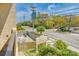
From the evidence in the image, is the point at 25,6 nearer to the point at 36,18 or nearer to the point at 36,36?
the point at 36,18

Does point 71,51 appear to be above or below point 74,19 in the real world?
below

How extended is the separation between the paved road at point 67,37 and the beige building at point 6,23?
31 centimetres

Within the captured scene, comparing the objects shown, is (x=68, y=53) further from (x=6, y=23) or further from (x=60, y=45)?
(x=6, y=23)

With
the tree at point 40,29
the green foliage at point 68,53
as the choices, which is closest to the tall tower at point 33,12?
the tree at point 40,29

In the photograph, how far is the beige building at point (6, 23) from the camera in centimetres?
166

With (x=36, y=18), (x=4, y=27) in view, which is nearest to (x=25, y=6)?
(x=36, y=18)

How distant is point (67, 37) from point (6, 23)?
557 mm

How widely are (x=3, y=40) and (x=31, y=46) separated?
254mm

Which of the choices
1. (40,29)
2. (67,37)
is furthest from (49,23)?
(67,37)

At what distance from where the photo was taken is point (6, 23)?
5.44 ft

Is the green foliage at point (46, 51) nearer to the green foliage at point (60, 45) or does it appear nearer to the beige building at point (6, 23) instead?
the green foliage at point (60, 45)

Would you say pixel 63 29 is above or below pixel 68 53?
above

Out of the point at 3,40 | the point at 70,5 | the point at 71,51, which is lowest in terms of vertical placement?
the point at 71,51

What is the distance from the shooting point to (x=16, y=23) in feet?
5.47
